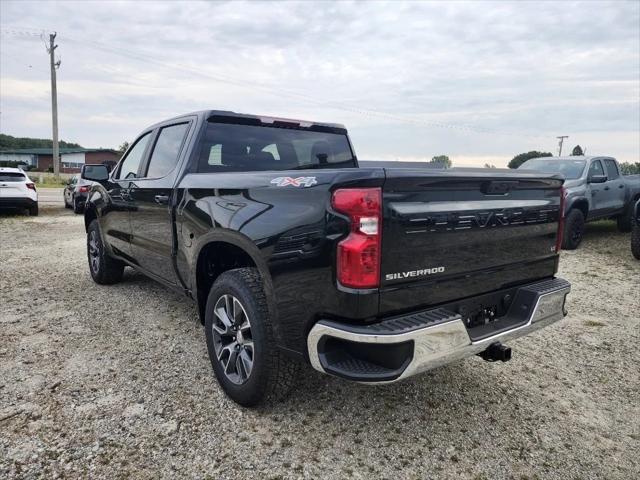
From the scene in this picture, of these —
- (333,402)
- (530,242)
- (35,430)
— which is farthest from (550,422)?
(35,430)

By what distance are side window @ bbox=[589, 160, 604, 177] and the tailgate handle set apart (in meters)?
7.93

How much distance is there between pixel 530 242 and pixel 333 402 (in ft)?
5.30

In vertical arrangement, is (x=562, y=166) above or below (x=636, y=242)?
above

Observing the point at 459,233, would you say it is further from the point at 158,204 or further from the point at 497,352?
the point at 158,204

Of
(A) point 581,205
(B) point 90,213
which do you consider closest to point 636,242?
(A) point 581,205

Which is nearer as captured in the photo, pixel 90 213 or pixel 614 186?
pixel 90 213

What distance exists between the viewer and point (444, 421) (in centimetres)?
284

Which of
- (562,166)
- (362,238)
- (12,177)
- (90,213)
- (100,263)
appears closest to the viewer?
(362,238)

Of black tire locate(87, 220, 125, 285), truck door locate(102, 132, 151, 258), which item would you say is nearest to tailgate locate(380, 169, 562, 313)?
truck door locate(102, 132, 151, 258)

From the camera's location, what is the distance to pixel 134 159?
4.79 metres

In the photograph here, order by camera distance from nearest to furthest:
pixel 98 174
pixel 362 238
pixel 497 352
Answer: pixel 362 238 → pixel 497 352 → pixel 98 174

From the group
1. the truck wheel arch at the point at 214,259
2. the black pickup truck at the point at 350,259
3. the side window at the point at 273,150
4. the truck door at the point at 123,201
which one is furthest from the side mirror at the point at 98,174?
the truck wheel arch at the point at 214,259

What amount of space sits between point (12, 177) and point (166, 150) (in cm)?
1145

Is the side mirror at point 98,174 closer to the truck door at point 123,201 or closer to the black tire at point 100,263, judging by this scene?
the truck door at point 123,201
